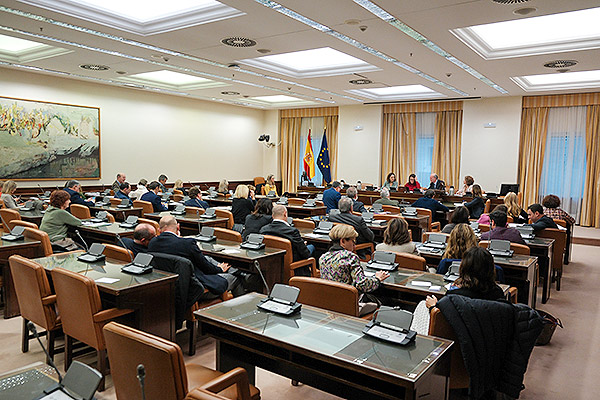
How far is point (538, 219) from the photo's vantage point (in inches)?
239

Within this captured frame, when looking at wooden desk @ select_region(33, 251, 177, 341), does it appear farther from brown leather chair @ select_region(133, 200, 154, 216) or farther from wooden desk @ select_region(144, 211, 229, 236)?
brown leather chair @ select_region(133, 200, 154, 216)

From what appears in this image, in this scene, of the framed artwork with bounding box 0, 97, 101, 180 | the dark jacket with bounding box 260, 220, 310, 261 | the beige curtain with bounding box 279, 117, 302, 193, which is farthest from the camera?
the beige curtain with bounding box 279, 117, 302, 193

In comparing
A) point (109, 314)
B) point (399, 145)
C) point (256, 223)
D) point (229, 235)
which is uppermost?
point (399, 145)

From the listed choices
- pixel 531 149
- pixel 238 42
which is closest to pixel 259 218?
pixel 238 42

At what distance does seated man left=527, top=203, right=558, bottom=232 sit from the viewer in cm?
589

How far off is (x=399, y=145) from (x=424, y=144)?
76cm

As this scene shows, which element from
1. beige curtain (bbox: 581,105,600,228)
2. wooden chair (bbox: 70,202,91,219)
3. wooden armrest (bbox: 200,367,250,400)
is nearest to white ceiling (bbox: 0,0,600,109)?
beige curtain (bbox: 581,105,600,228)

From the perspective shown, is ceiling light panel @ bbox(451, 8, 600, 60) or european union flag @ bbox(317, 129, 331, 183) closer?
ceiling light panel @ bbox(451, 8, 600, 60)

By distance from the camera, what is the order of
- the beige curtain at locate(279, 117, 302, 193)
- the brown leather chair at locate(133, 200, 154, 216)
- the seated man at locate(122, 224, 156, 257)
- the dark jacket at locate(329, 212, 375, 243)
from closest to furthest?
the seated man at locate(122, 224, 156, 257) → the dark jacket at locate(329, 212, 375, 243) → the brown leather chair at locate(133, 200, 154, 216) → the beige curtain at locate(279, 117, 302, 193)

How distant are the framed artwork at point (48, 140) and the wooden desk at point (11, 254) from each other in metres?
6.61

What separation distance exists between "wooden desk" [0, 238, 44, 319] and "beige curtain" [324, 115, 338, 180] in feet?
36.5

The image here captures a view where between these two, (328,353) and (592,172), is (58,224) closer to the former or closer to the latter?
(328,353)

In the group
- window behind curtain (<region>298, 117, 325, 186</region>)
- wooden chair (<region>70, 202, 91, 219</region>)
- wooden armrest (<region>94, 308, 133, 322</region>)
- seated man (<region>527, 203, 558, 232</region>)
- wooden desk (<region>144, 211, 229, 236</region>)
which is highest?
window behind curtain (<region>298, 117, 325, 186</region>)

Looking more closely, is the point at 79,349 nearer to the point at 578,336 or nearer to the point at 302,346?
the point at 302,346
